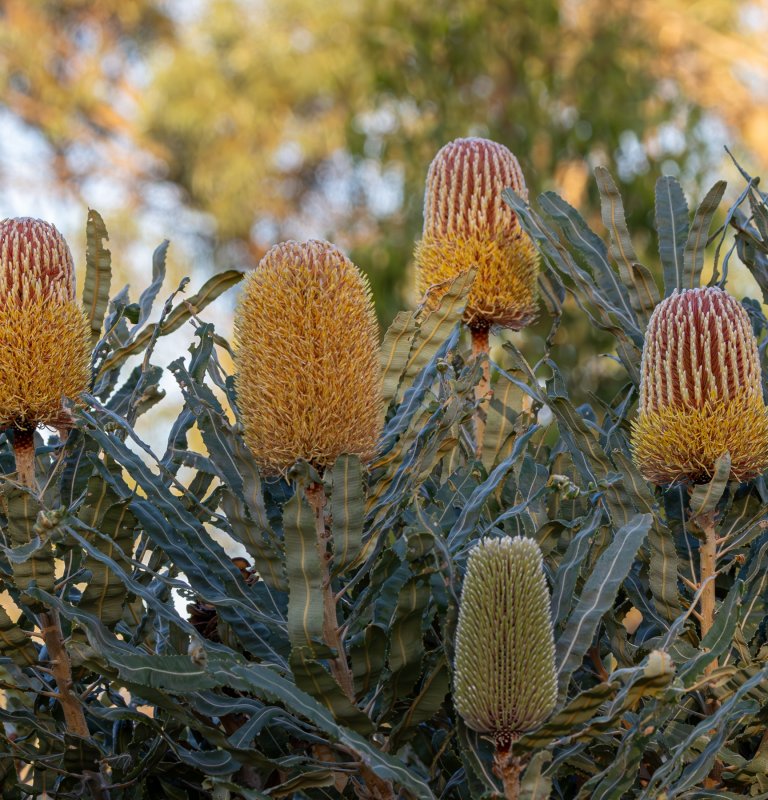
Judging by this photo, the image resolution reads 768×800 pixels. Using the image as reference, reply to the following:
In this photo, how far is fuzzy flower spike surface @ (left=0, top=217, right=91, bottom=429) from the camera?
43.0 inches

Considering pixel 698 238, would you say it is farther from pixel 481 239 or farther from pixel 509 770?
pixel 509 770

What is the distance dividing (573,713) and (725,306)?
0.46m

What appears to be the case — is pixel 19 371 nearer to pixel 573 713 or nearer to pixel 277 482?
pixel 277 482

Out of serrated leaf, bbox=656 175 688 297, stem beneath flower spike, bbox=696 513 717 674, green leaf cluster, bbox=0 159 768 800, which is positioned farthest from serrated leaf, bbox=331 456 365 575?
serrated leaf, bbox=656 175 688 297

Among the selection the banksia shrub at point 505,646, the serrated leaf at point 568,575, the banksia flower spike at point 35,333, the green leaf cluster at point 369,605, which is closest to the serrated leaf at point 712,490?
the green leaf cluster at point 369,605

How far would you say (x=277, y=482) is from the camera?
3.87 ft

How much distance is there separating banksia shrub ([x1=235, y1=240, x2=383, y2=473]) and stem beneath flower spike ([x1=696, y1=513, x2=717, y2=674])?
328 millimetres

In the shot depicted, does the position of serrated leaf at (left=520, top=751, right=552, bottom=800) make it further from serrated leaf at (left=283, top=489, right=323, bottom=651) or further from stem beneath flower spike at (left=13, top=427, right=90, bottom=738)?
stem beneath flower spike at (left=13, top=427, right=90, bottom=738)

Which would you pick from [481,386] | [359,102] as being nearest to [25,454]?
[481,386]

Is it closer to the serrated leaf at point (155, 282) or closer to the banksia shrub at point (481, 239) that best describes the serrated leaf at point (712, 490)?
the banksia shrub at point (481, 239)

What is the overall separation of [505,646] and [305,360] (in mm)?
322

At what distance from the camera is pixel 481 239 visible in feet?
5.02

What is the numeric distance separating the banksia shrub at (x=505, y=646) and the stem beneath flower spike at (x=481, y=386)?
478 mm

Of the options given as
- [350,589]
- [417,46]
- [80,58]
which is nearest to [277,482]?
[350,589]
